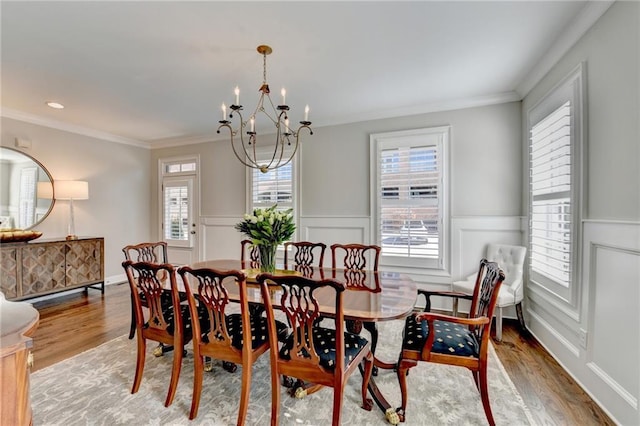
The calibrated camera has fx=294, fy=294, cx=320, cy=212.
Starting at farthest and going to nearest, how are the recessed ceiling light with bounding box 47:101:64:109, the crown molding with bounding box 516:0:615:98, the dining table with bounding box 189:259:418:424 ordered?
the recessed ceiling light with bounding box 47:101:64:109
the crown molding with bounding box 516:0:615:98
the dining table with bounding box 189:259:418:424

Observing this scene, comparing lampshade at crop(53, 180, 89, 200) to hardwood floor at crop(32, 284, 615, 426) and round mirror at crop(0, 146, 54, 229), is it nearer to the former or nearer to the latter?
round mirror at crop(0, 146, 54, 229)

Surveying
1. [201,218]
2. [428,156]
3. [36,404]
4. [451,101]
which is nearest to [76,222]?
[201,218]

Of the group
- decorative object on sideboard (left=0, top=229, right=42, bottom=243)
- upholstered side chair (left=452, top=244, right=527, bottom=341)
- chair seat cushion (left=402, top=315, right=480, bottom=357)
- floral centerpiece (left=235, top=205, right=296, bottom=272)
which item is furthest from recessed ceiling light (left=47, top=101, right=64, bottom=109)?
upholstered side chair (left=452, top=244, right=527, bottom=341)

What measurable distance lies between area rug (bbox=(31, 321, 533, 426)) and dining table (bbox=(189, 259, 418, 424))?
0.73ft

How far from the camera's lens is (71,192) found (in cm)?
429

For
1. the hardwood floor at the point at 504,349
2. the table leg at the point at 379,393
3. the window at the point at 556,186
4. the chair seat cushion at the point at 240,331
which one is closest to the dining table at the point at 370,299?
the table leg at the point at 379,393

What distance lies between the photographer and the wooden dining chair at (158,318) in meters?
1.91

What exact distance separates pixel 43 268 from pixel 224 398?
139 inches

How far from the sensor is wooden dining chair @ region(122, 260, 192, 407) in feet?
6.26

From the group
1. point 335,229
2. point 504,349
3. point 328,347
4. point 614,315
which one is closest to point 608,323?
point 614,315

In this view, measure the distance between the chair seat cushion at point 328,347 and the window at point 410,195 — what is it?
229cm

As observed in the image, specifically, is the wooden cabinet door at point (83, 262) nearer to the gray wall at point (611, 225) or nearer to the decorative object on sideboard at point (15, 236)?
the decorative object on sideboard at point (15, 236)

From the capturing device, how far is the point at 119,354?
264 cm

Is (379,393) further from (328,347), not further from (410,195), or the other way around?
(410,195)
